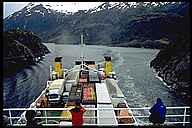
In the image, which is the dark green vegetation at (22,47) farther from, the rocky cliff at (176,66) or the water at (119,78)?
the rocky cliff at (176,66)

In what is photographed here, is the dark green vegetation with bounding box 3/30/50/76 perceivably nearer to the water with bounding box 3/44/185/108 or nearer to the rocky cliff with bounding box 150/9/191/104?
the water with bounding box 3/44/185/108

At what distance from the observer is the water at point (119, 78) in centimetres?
1664

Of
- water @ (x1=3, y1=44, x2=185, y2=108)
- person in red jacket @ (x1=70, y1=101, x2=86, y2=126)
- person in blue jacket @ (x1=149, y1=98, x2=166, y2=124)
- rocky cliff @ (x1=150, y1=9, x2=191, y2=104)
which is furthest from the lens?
rocky cliff @ (x1=150, y1=9, x2=191, y2=104)

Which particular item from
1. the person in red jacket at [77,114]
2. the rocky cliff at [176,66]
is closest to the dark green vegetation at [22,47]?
the rocky cliff at [176,66]

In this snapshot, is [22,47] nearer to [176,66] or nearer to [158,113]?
[176,66]

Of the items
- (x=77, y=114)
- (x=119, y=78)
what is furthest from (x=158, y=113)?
(x=119, y=78)

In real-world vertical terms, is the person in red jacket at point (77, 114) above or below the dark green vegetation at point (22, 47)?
below

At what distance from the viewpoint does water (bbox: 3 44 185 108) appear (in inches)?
655

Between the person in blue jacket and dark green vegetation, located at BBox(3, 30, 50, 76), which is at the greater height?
dark green vegetation, located at BBox(3, 30, 50, 76)

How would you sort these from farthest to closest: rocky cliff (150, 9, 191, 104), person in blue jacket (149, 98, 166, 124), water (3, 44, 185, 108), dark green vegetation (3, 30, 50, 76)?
rocky cliff (150, 9, 191, 104) → water (3, 44, 185, 108) → dark green vegetation (3, 30, 50, 76) → person in blue jacket (149, 98, 166, 124)

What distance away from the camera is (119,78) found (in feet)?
69.7

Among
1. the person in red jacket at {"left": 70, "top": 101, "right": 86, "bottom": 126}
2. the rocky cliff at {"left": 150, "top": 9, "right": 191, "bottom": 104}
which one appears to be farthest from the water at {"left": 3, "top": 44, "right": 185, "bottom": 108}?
the person in red jacket at {"left": 70, "top": 101, "right": 86, "bottom": 126}

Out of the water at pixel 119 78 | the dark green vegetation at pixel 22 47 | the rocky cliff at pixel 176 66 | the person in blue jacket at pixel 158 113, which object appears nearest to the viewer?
the person in blue jacket at pixel 158 113

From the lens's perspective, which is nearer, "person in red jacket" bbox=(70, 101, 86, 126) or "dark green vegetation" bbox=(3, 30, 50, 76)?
"person in red jacket" bbox=(70, 101, 86, 126)
